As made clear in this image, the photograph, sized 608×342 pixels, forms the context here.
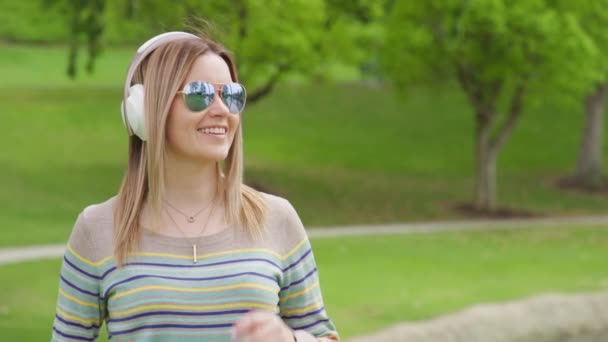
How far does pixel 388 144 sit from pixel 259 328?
3576 centimetres

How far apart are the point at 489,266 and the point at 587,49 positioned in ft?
26.7

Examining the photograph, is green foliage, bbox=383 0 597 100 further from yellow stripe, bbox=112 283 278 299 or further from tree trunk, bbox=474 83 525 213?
yellow stripe, bbox=112 283 278 299

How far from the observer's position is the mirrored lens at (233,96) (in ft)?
10.2

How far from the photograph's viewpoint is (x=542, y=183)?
34.4 meters

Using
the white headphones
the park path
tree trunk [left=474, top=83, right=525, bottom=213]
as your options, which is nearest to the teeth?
the white headphones

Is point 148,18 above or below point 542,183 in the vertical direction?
above

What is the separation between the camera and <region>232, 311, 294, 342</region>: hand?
2.77 meters

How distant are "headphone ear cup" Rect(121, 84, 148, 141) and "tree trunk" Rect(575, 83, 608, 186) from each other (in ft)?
105

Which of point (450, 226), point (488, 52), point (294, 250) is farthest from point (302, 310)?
point (488, 52)

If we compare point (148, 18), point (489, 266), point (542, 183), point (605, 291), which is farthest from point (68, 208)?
point (542, 183)

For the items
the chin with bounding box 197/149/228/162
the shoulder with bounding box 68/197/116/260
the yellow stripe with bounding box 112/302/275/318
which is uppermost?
the chin with bounding box 197/149/228/162

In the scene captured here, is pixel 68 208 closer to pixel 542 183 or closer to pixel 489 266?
pixel 489 266

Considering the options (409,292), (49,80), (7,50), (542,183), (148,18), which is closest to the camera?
(409,292)

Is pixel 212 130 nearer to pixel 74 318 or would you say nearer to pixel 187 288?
pixel 187 288
